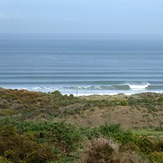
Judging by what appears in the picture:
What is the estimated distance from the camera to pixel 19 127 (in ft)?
54.5

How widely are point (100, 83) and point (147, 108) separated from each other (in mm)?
38806

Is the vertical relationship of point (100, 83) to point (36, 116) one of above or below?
above

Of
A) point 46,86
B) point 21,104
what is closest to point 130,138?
point 21,104

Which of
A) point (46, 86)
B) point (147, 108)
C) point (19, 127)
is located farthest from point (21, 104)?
point (46, 86)

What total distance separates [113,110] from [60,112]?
340cm

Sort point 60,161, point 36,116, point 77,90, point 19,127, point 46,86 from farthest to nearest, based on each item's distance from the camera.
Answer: point 46,86 → point 77,90 → point 36,116 → point 19,127 → point 60,161

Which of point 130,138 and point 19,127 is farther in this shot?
point 19,127

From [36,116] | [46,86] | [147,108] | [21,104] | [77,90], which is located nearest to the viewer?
[36,116]

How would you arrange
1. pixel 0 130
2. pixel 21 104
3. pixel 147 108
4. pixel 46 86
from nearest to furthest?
pixel 0 130 < pixel 147 108 < pixel 21 104 < pixel 46 86

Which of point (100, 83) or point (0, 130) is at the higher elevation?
point (100, 83)

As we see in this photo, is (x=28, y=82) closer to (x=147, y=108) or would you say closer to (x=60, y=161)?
(x=147, y=108)

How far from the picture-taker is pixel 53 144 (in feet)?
48.9

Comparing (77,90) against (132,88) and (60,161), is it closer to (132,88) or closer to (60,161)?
(132,88)

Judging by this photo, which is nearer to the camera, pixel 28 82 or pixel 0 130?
pixel 0 130
